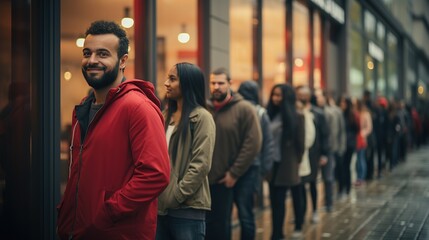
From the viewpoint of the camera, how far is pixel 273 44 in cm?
1352

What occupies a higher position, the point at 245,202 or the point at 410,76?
the point at 410,76

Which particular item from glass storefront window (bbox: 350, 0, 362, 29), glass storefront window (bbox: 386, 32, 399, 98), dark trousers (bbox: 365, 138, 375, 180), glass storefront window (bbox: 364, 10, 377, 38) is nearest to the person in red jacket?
dark trousers (bbox: 365, 138, 375, 180)

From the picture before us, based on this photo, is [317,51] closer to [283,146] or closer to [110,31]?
[283,146]

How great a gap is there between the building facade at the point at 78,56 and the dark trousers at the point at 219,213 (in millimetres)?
1400

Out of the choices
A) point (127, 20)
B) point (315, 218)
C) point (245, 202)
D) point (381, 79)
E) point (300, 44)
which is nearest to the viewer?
point (245, 202)

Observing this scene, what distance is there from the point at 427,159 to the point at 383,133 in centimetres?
738

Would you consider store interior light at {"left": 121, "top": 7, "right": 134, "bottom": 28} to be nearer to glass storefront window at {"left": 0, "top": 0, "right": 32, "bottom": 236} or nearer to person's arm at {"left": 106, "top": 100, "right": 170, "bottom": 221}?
glass storefront window at {"left": 0, "top": 0, "right": 32, "bottom": 236}

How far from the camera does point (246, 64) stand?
38.9 ft

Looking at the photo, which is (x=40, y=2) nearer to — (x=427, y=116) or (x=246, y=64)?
(x=246, y=64)

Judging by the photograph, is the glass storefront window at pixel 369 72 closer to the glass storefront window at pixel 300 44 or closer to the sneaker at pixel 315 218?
the glass storefront window at pixel 300 44

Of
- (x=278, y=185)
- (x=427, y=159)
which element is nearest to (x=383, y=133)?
(x=427, y=159)

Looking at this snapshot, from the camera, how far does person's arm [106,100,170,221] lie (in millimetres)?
3434

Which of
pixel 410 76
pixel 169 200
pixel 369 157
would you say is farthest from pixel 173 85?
pixel 410 76

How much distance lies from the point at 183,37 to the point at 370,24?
1841 centimetres
